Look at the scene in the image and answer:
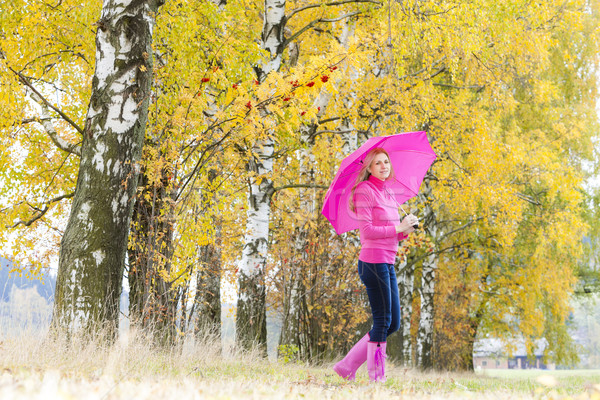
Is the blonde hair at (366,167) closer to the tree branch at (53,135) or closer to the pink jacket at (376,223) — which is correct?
the pink jacket at (376,223)

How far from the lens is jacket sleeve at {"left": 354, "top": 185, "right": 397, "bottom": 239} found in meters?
4.04

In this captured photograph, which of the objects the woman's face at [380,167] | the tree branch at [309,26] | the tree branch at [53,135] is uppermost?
the tree branch at [309,26]

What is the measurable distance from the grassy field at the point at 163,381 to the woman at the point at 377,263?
0.21m

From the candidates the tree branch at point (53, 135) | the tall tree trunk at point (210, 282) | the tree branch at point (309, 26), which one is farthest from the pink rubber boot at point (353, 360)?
the tree branch at point (309, 26)

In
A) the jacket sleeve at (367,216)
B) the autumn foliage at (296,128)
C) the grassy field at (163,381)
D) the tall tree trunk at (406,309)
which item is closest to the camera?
the grassy field at (163,381)

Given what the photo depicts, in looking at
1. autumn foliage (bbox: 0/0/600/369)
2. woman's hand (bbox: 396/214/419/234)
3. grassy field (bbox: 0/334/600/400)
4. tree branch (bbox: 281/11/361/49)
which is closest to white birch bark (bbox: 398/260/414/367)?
autumn foliage (bbox: 0/0/600/369)

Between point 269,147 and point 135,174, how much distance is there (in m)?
3.76

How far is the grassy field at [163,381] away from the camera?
2.03 metres

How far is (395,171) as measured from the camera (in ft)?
16.3

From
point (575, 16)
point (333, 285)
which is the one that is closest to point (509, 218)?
point (575, 16)

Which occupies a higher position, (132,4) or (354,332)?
(132,4)

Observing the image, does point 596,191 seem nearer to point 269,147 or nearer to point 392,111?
point 392,111

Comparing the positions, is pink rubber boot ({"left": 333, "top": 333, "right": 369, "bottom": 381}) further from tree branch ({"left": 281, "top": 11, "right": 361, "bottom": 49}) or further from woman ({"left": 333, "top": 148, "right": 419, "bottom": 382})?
tree branch ({"left": 281, "top": 11, "right": 361, "bottom": 49})

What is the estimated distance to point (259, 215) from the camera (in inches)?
331
